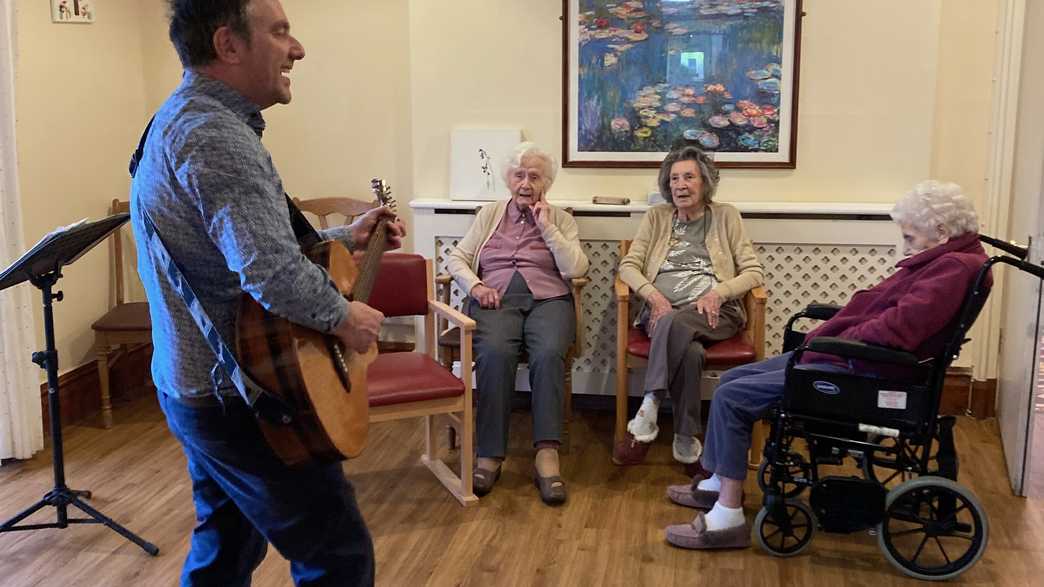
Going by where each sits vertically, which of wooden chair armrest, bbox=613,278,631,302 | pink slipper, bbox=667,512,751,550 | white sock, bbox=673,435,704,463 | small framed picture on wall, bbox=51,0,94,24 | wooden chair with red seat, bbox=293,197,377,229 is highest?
small framed picture on wall, bbox=51,0,94,24

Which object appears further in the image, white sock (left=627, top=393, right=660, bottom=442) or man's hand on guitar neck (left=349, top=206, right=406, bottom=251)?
white sock (left=627, top=393, right=660, bottom=442)

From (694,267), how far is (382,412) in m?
1.35

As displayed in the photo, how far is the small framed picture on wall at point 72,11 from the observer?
399 centimetres

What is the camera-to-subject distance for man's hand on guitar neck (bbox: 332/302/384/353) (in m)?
1.68

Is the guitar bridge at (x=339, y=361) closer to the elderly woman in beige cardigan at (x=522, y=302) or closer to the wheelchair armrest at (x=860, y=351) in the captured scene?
the wheelchair armrest at (x=860, y=351)

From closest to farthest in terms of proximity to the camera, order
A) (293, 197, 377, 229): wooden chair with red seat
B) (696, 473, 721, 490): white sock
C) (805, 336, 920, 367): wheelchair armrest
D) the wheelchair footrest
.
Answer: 1. (805, 336, 920, 367): wheelchair armrest
2. the wheelchair footrest
3. (696, 473, 721, 490): white sock
4. (293, 197, 377, 229): wooden chair with red seat

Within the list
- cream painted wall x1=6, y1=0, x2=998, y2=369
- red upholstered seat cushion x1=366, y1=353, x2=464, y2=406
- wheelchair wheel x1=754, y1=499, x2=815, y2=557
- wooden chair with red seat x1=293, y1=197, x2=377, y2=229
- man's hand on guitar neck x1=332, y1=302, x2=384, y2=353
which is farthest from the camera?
wooden chair with red seat x1=293, y1=197, x2=377, y2=229

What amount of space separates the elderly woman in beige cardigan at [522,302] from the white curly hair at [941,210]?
1.32 meters

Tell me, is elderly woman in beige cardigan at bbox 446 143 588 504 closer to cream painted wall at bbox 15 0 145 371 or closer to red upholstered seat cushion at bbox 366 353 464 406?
red upholstered seat cushion at bbox 366 353 464 406

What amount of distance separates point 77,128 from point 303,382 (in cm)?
306

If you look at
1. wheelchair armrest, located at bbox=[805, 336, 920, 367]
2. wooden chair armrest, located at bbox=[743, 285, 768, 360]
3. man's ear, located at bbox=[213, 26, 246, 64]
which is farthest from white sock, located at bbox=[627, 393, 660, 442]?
man's ear, located at bbox=[213, 26, 246, 64]

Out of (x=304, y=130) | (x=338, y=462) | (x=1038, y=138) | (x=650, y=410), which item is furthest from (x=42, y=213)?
(x=1038, y=138)

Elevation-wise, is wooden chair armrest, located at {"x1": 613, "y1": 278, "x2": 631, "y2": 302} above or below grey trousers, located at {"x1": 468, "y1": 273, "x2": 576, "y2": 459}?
above

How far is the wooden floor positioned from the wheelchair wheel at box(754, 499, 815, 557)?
0.03 meters
